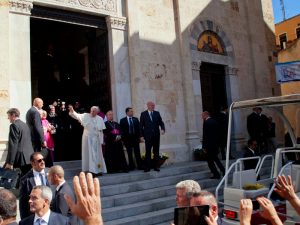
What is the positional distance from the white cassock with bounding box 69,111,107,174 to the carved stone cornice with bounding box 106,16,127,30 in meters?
3.47

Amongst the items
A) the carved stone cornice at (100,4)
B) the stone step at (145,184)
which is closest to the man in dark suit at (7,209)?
the stone step at (145,184)

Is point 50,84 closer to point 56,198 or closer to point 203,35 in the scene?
point 203,35

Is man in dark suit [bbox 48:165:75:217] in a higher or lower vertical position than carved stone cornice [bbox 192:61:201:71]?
lower

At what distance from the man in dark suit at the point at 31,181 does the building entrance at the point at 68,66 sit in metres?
5.74

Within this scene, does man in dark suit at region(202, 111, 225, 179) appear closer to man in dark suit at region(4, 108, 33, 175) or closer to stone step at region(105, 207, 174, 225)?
stone step at region(105, 207, 174, 225)

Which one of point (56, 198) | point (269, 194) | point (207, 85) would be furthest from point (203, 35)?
point (56, 198)

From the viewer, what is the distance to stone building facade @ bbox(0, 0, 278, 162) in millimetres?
8891

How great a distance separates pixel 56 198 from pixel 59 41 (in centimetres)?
1256

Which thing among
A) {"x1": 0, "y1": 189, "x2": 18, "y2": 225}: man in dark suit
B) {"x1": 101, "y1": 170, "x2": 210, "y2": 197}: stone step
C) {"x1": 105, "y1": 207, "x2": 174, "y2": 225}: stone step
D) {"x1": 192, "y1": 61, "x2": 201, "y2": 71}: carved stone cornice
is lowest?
{"x1": 105, "y1": 207, "x2": 174, "y2": 225}: stone step

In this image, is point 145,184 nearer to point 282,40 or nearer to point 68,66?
point 68,66

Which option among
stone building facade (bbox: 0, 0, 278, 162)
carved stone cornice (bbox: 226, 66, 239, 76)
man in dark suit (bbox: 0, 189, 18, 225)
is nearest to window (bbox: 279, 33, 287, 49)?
stone building facade (bbox: 0, 0, 278, 162)

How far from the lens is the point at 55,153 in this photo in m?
11.1

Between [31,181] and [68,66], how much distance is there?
35.0ft

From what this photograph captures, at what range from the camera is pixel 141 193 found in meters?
7.85
